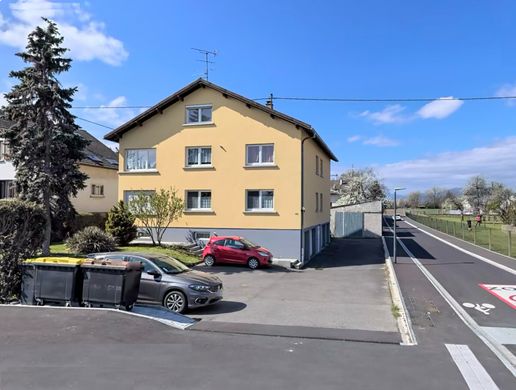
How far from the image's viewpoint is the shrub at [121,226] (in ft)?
77.8

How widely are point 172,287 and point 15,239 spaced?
419cm

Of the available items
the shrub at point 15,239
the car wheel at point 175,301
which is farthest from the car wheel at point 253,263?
the shrub at point 15,239

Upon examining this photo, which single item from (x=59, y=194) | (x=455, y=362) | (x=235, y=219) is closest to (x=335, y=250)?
(x=235, y=219)

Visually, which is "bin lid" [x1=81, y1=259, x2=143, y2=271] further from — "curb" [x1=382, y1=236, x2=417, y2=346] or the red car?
the red car

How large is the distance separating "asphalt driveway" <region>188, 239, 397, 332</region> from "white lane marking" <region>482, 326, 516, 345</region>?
1.90m


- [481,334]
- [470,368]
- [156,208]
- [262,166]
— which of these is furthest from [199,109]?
[470,368]

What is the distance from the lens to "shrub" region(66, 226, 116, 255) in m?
20.2

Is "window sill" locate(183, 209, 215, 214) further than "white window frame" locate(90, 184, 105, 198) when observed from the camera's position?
No

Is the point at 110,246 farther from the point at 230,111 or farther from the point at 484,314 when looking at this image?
the point at 484,314

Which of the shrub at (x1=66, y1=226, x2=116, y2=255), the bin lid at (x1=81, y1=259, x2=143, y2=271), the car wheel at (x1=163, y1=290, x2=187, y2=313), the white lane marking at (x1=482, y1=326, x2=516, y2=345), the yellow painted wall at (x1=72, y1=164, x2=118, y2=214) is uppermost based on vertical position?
the yellow painted wall at (x1=72, y1=164, x2=118, y2=214)

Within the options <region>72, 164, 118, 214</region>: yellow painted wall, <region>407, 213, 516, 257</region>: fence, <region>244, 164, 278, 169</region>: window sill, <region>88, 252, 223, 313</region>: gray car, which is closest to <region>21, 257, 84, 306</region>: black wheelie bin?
<region>88, 252, 223, 313</region>: gray car

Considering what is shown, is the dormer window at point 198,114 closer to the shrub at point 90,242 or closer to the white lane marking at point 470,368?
the shrub at point 90,242

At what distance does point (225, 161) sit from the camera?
83.7 ft

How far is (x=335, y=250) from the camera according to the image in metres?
32.8
